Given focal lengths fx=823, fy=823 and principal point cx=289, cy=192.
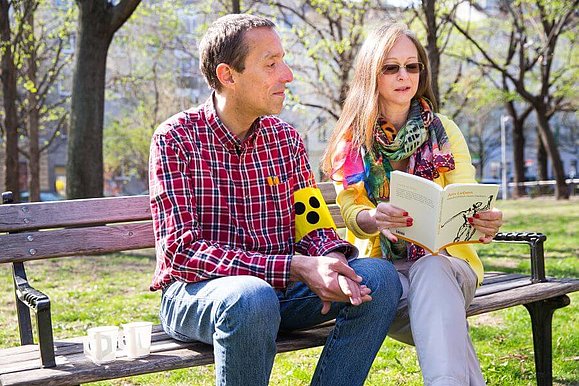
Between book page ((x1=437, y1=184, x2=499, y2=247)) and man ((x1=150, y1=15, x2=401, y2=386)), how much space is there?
0.29 m

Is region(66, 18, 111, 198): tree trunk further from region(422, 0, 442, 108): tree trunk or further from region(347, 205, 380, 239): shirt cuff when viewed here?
region(347, 205, 380, 239): shirt cuff

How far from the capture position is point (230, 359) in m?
2.53

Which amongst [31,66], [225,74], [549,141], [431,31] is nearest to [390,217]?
[225,74]

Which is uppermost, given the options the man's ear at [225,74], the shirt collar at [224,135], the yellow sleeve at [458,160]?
the man's ear at [225,74]

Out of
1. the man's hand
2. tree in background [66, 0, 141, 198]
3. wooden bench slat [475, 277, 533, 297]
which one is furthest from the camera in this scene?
tree in background [66, 0, 141, 198]

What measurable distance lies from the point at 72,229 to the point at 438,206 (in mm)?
1576

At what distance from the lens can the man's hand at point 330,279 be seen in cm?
270

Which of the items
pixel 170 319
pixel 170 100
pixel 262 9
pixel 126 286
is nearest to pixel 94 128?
pixel 126 286

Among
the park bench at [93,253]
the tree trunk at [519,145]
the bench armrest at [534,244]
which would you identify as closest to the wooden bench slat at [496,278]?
the park bench at [93,253]

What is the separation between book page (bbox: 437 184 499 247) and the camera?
299 cm

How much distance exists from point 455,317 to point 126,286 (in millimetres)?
5049

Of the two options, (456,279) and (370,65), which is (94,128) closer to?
(370,65)

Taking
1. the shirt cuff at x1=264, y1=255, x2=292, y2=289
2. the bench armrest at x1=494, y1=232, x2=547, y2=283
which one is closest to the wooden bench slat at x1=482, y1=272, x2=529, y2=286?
the bench armrest at x1=494, y1=232, x2=547, y2=283

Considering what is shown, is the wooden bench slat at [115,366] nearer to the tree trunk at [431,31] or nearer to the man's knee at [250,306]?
the man's knee at [250,306]
